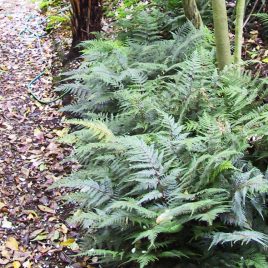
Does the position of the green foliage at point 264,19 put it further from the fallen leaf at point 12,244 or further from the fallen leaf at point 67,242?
the fallen leaf at point 12,244

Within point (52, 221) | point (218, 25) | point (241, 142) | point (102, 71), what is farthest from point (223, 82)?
point (52, 221)

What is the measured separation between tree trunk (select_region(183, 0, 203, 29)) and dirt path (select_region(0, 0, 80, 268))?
6.72ft

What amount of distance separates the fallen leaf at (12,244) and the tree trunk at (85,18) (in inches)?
128

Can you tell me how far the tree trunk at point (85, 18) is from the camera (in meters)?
6.02

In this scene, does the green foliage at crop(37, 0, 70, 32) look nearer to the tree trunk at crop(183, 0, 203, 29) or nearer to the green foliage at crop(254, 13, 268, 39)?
the tree trunk at crop(183, 0, 203, 29)

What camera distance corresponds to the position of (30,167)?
457cm

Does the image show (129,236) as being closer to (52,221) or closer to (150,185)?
(150,185)

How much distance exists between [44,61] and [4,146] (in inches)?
88.6

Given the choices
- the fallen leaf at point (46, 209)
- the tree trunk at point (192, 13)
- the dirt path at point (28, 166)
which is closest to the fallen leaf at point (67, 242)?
the dirt path at point (28, 166)

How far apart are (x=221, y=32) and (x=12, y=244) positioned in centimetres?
271

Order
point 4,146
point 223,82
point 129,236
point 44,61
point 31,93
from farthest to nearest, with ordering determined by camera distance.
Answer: point 44,61
point 31,93
point 4,146
point 223,82
point 129,236

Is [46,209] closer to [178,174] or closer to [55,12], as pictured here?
[178,174]

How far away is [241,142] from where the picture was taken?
9.87 feet

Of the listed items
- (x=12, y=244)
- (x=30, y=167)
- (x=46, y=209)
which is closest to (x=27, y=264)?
(x=12, y=244)
